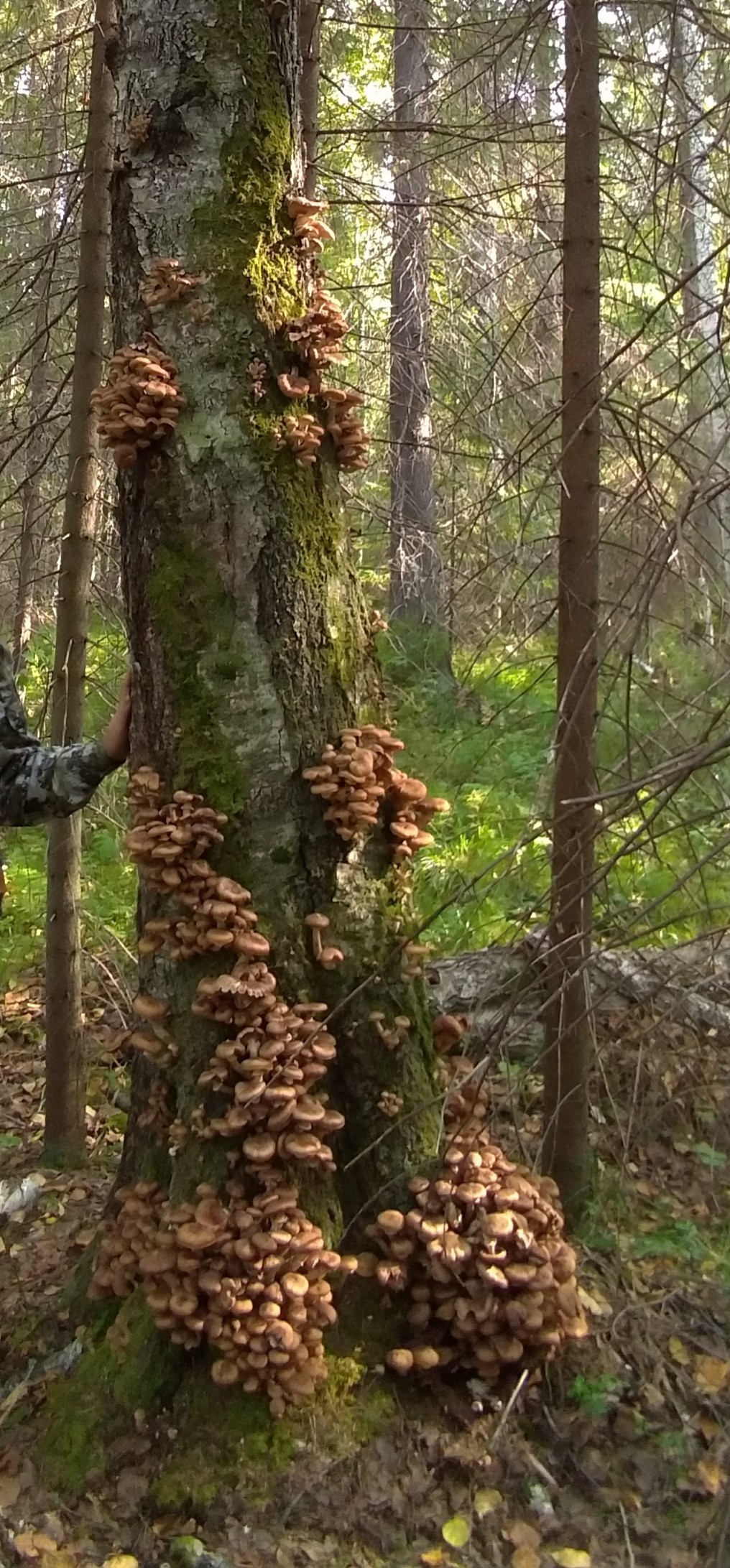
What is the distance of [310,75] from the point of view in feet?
15.5

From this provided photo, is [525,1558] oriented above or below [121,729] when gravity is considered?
below

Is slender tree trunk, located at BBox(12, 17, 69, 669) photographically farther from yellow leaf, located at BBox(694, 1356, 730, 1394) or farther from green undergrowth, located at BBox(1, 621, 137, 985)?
yellow leaf, located at BBox(694, 1356, 730, 1394)

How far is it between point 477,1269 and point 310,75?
4.66 meters

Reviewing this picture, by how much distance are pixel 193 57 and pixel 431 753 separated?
544 cm

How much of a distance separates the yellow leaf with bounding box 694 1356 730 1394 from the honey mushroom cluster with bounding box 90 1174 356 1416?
1087 mm

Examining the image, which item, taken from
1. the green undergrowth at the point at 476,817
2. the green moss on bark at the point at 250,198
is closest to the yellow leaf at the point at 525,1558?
the green undergrowth at the point at 476,817

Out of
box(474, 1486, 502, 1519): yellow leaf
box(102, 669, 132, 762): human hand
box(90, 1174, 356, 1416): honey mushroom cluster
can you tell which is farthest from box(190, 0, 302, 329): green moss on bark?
box(474, 1486, 502, 1519): yellow leaf

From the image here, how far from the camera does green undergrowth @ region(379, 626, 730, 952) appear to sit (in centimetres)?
432

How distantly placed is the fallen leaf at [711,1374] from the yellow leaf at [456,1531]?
2.66 ft

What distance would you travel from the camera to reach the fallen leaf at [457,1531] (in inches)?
102

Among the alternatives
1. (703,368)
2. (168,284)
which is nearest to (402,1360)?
(168,284)

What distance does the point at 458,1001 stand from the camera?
4.89 meters

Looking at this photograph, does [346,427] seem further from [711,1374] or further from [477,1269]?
[711,1374]

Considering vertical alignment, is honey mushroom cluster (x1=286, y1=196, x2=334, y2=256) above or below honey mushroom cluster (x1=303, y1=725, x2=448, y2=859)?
above
